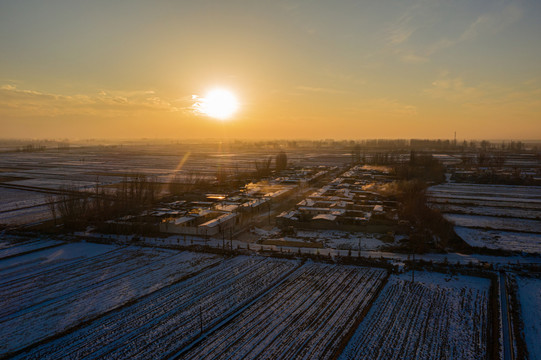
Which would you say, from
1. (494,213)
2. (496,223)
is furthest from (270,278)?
(494,213)

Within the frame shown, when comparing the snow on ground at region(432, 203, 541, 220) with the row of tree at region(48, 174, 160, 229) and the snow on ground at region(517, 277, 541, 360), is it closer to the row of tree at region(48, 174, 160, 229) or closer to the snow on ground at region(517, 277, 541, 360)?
the snow on ground at region(517, 277, 541, 360)

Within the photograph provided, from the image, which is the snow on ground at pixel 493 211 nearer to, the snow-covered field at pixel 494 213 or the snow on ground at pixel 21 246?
the snow-covered field at pixel 494 213

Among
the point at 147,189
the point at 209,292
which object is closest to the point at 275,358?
the point at 209,292

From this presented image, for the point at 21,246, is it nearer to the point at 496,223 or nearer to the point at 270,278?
the point at 270,278

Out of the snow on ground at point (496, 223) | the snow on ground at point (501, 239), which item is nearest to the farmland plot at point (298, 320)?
the snow on ground at point (501, 239)

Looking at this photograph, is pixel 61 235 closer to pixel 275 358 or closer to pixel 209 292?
pixel 209 292
